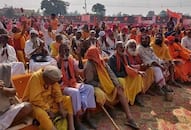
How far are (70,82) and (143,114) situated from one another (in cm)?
174

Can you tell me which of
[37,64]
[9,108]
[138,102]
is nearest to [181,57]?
[138,102]

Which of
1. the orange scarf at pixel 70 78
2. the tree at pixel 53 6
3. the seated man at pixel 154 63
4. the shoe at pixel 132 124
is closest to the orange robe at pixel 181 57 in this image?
the seated man at pixel 154 63

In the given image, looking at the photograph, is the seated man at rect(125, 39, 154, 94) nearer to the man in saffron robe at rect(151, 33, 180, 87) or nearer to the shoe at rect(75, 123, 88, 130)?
the man in saffron robe at rect(151, 33, 180, 87)

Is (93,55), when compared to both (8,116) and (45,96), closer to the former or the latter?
(45,96)

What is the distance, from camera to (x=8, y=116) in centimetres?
434

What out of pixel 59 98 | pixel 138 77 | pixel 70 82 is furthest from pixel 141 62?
pixel 59 98

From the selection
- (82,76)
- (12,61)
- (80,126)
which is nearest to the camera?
(80,126)

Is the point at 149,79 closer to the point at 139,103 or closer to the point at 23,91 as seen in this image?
the point at 139,103

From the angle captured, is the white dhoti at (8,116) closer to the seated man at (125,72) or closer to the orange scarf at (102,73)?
the orange scarf at (102,73)

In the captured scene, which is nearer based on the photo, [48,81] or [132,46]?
[48,81]

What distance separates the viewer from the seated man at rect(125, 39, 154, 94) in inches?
298

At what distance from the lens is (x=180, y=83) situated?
30.5 ft

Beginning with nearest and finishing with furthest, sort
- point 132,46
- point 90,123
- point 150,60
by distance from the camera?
point 90,123, point 132,46, point 150,60

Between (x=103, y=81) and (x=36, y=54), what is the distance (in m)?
1.72
